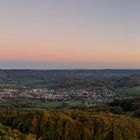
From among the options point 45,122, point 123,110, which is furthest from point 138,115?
point 45,122

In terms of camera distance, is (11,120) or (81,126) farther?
(11,120)

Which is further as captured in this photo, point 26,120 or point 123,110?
point 123,110

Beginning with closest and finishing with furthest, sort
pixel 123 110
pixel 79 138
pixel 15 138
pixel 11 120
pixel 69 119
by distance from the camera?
pixel 15 138, pixel 79 138, pixel 69 119, pixel 11 120, pixel 123 110

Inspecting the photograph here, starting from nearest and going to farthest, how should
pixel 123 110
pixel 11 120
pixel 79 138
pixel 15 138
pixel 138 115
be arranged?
pixel 15 138 → pixel 79 138 → pixel 11 120 → pixel 138 115 → pixel 123 110

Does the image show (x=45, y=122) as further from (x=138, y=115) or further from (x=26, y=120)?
(x=138, y=115)

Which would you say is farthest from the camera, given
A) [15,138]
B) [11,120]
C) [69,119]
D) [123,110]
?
[123,110]

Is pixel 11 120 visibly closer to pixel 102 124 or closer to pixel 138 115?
pixel 102 124

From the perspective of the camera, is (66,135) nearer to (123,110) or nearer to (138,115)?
(138,115)

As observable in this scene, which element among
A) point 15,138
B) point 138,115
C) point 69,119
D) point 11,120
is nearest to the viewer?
point 15,138

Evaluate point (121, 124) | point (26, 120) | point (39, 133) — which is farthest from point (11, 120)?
point (121, 124)
